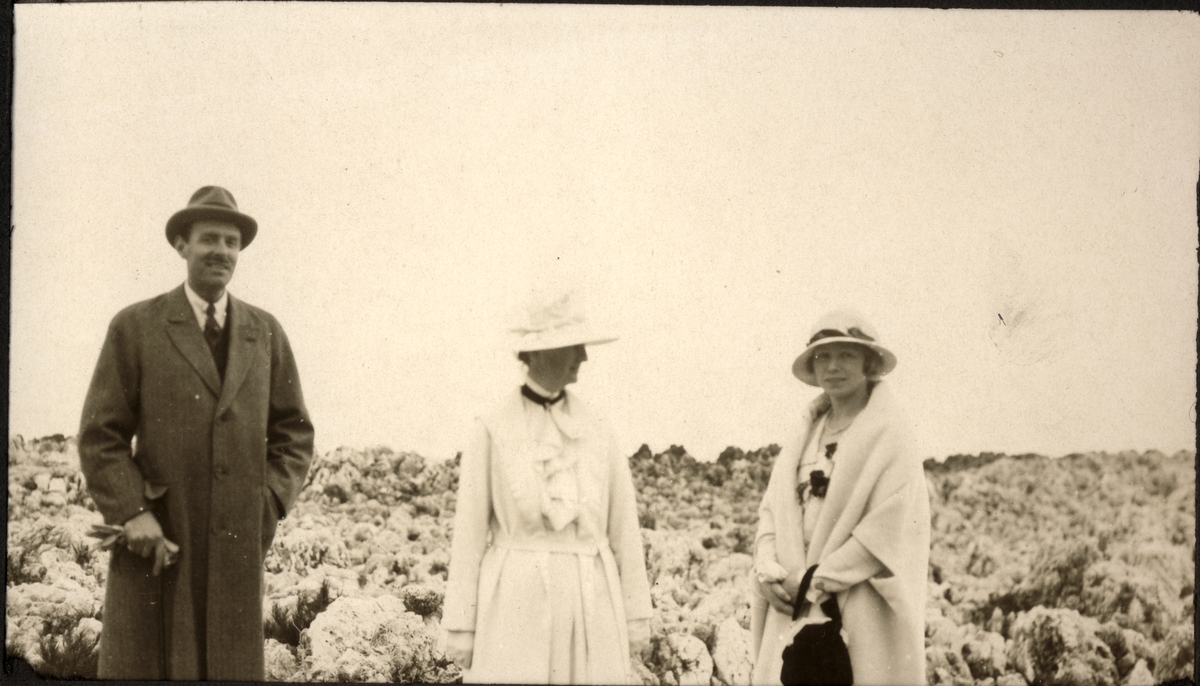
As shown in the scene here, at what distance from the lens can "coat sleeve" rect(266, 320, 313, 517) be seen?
6.34m

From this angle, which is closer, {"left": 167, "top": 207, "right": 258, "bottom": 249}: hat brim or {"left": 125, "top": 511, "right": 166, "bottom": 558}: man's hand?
{"left": 125, "top": 511, "right": 166, "bottom": 558}: man's hand

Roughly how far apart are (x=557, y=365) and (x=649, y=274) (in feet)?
2.62

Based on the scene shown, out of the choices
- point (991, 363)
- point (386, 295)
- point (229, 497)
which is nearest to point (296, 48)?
point (386, 295)

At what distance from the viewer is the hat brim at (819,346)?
20.0ft

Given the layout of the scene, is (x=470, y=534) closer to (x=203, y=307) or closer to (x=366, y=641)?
(x=366, y=641)

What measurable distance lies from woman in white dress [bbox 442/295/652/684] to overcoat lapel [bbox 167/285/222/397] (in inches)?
45.7

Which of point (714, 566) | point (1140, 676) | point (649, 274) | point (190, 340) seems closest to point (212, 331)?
point (190, 340)

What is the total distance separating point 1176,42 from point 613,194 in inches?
104

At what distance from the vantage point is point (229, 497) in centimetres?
618

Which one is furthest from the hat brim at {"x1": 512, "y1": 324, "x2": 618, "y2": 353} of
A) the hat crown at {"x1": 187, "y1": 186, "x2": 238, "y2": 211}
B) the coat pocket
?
the hat crown at {"x1": 187, "y1": 186, "x2": 238, "y2": 211}

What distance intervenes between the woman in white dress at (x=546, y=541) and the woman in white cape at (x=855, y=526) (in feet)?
1.99

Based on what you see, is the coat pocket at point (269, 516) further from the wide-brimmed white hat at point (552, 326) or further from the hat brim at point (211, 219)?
the wide-brimmed white hat at point (552, 326)

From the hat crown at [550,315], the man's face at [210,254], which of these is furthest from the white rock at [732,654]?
the man's face at [210,254]

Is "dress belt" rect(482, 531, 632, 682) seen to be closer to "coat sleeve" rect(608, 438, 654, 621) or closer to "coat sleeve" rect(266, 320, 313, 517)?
"coat sleeve" rect(608, 438, 654, 621)
